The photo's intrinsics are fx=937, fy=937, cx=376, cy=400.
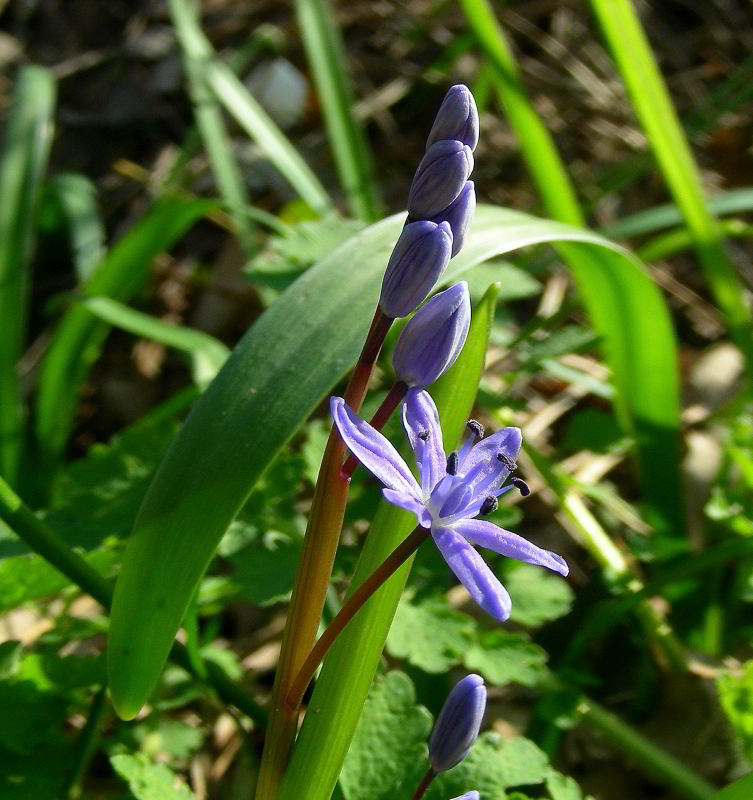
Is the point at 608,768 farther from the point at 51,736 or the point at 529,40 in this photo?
the point at 529,40

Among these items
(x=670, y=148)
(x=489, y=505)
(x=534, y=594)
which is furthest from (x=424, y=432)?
(x=670, y=148)

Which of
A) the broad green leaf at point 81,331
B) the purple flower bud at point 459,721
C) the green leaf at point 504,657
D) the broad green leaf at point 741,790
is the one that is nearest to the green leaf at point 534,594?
the green leaf at point 504,657

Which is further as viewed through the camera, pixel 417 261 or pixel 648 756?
pixel 648 756

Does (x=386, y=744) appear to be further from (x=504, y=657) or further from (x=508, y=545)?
(x=508, y=545)

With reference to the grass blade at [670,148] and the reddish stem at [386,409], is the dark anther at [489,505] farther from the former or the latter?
the grass blade at [670,148]

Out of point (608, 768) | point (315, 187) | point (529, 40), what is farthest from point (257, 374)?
point (529, 40)

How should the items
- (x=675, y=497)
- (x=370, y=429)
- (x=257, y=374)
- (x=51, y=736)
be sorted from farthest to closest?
(x=675, y=497)
(x=51, y=736)
(x=257, y=374)
(x=370, y=429)

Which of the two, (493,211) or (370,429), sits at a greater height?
(370,429)
